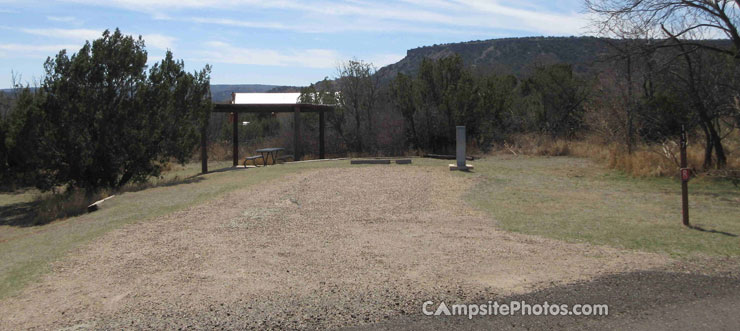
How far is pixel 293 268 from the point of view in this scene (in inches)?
238

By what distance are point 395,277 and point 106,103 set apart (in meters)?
12.1

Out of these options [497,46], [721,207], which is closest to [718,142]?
[721,207]

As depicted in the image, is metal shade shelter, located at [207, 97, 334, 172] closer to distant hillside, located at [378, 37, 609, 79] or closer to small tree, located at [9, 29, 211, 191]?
small tree, located at [9, 29, 211, 191]

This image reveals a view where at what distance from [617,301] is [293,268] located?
3.05 meters

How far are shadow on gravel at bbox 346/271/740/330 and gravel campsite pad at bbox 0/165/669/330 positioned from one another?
0.62 feet

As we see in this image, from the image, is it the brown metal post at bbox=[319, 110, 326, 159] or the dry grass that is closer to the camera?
the dry grass

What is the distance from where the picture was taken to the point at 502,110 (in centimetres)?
2397

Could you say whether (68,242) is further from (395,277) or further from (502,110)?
(502,110)

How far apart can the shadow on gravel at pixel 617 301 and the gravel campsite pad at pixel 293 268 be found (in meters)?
0.19

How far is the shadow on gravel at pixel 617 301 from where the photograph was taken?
439 centimetres

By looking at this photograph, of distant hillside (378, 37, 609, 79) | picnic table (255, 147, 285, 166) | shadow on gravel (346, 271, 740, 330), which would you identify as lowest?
shadow on gravel (346, 271, 740, 330)

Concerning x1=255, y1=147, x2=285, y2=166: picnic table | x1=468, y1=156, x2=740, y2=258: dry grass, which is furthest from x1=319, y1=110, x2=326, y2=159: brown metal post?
x1=468, y1=156, x2=740, y2=258: dry grass

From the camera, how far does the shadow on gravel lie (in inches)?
173

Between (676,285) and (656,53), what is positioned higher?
(656,53)
